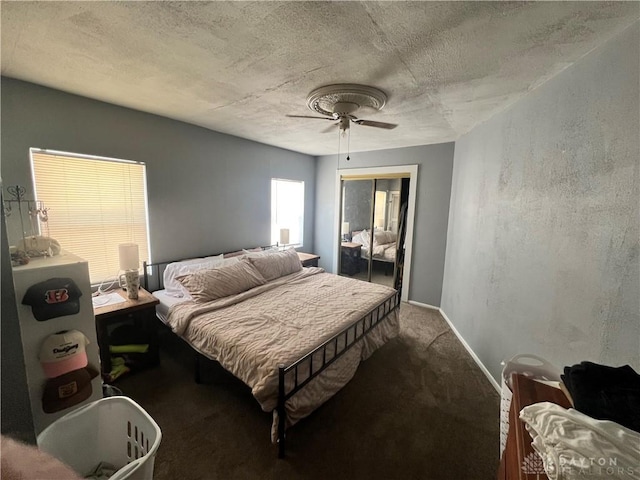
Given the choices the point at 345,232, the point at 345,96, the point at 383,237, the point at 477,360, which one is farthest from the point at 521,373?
the point at 345,232

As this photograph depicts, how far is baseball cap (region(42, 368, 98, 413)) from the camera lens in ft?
4.80

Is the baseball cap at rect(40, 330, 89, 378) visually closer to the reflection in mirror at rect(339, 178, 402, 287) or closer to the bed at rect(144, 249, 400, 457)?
the bed at rect(144, 249, 400, 457)

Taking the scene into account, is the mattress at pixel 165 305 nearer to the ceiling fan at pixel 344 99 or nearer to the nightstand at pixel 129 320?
the nightstand at pixel 129 320

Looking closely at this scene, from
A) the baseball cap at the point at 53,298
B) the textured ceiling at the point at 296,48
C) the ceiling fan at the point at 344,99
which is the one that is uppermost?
the textured ceiling at the point at 296,48

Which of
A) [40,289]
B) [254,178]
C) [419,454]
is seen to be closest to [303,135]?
[254,178]

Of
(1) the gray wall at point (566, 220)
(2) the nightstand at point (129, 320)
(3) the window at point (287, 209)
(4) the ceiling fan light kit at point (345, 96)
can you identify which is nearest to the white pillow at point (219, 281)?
(2) the nightstand at point (129, 320)

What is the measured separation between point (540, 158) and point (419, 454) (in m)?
2.14

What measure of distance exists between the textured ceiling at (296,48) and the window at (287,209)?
2.11 m

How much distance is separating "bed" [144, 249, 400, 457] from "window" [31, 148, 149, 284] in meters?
0.45

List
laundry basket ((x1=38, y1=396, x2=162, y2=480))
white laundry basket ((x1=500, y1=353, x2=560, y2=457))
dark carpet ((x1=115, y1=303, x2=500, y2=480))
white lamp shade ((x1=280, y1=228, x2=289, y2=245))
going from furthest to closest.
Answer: white lamp shade ((x1=280, y1=228, x2=289, y2=245)) < dark carpet ((x1=115, y1=303, x2=500, y2=480)) < white laundry basket ((x1=500, y1=353, x2=560, y2=457)) < laundry basket ((x1=38, y1=396, x2=162, y2=480))

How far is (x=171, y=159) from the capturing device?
2.91 m

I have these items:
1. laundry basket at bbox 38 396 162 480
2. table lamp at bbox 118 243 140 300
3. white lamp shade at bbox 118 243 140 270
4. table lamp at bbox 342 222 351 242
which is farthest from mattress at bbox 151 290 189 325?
table lamp at bbox 342 222 351 242

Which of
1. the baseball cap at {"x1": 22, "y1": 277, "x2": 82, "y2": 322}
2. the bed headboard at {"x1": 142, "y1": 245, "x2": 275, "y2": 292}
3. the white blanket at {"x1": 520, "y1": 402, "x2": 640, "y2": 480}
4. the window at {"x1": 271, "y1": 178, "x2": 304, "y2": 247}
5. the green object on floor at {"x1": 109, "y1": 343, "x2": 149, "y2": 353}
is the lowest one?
the green object on floor at {"x1": 109, "y1": 343, "x2": 149, "y2": 353}

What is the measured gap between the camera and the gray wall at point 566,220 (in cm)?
118
